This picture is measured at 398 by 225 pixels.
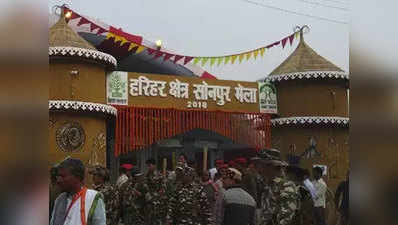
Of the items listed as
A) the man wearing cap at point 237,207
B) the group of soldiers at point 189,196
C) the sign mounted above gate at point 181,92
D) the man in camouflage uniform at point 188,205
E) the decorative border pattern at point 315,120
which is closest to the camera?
the group of soldiers at point 189,196

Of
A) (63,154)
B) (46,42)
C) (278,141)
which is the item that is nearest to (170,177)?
(63,154)

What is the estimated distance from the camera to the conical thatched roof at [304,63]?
14633 millimetres

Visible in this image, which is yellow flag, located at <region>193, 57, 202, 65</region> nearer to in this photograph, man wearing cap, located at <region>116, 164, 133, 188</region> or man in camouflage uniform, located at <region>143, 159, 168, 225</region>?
man wearing cap, located at <region>116, 164, 133, 188</region>

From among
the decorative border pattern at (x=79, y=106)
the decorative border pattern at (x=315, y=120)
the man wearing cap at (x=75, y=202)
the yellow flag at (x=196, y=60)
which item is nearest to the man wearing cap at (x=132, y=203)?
the decorative border pattern at (x=79, y=106)

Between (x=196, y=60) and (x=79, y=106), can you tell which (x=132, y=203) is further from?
(x=196, y=60)

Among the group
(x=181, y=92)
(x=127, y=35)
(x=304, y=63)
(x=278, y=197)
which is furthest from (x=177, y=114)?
(x=278, y=197)

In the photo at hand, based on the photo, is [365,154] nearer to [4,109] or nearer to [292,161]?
[4,109]

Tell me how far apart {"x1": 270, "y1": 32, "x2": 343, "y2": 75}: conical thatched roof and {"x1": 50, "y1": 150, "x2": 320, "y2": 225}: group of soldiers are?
6.10 metres

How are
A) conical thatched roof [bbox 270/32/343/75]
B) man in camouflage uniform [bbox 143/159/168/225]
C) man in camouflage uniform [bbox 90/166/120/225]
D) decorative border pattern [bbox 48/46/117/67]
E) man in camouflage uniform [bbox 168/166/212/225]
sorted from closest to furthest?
1. man in camouflage uniform [bbox 168/166/212/225]
2. man in camouflage uniform [bbox 143/159/168/225]
3. man in camouflage uniform [bbox 90/166/120/225]
4. decorative border pattern [bbox 48/46/117/67]
5. conical thatched roof [bbox 270/32/343/75]

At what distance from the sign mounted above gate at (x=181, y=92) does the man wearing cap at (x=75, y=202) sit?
31.8 ft

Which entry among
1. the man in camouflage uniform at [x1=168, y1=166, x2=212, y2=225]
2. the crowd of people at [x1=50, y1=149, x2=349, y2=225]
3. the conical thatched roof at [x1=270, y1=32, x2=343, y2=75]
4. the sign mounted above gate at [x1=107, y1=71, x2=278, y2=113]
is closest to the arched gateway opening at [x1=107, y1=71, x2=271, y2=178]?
the sign mounted above gate at [x1=107, y1=71, x2=278, y2=113]

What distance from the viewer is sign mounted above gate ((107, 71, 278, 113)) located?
12889mm

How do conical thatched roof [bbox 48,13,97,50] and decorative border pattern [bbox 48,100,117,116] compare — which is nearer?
decorative border pattern [bbox 48,100,117,116]

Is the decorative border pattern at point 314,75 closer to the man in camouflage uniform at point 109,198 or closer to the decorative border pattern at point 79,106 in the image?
the decorative border pattern at point 79,106
